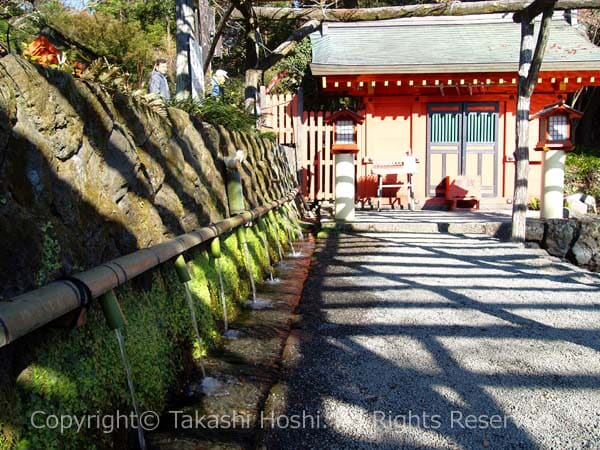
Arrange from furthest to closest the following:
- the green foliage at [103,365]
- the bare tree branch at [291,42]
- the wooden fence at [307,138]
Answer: the wooden fence at [307,138]
the bare tree branch at [291,42]
the green foliage at [103,365]

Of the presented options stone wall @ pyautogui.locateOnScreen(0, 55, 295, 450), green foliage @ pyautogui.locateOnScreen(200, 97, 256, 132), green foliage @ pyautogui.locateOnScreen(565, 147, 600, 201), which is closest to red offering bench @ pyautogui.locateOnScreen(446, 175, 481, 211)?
green foliage @ pyautogui.locateOnScreen(565, 147, 600, 201)

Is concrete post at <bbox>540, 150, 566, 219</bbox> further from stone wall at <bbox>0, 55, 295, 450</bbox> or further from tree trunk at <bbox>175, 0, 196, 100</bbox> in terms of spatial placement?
stone wall at <bbox>0, 55, 295, 450</bbox>

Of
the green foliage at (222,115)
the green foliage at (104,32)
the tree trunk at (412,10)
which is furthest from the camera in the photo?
the green foliage at (104,32)

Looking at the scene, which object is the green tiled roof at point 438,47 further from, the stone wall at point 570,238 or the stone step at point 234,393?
the stone step at point 234,393

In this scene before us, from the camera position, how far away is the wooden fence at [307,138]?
1241cm

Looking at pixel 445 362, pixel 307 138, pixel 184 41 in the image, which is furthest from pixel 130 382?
pixel 307 138

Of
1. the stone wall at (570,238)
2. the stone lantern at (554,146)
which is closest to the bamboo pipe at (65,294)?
the stone wall at (570,238)

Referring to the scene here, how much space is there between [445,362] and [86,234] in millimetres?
2195

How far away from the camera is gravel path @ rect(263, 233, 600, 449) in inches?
96.3

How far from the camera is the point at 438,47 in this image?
518 inches

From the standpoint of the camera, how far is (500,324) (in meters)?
4.07

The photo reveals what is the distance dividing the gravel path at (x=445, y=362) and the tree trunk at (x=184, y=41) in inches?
105

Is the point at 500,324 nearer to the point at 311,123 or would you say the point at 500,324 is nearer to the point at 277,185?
the point at 277,185

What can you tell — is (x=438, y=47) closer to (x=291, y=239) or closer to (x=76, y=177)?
(x=291, y=239)
